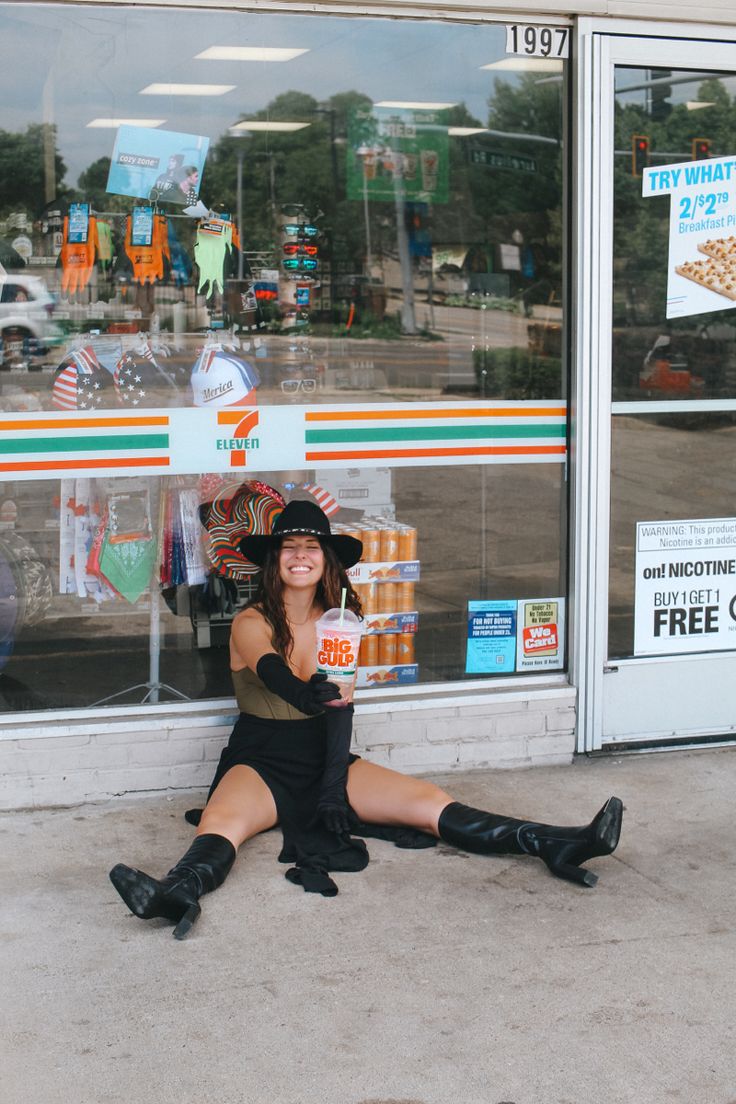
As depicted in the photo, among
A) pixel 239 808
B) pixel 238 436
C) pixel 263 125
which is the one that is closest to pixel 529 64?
pixel 263 125

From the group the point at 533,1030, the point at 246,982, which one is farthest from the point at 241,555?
the point at 533,1030

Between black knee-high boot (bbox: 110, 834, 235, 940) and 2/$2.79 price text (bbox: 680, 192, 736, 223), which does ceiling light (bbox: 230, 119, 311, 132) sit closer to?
2/$2.79 price text (bbox: 680, 192, 736, 223)

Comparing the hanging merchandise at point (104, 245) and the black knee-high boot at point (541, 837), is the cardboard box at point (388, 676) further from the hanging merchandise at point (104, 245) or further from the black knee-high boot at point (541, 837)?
the hanging merchandise at point (104, 245)

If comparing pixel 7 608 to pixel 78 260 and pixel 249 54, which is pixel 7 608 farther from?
pixel 249 54

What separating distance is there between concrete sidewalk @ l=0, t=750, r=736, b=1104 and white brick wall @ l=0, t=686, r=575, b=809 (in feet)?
0.43

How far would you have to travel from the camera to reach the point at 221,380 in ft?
17.2

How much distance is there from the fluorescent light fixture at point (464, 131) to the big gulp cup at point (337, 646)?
2.12 metres

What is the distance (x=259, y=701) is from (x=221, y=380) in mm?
1296

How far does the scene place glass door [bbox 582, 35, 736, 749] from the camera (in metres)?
5.44

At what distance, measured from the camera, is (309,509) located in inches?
191

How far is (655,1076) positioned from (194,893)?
4.81 feet

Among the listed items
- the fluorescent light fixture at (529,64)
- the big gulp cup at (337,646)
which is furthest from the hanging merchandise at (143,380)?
the fluorescent light fixture at (529,64)

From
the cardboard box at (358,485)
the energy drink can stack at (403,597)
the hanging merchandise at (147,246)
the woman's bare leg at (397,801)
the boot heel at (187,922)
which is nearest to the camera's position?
the boot heel at (187,922)

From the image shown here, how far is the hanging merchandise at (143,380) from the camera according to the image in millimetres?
5133
